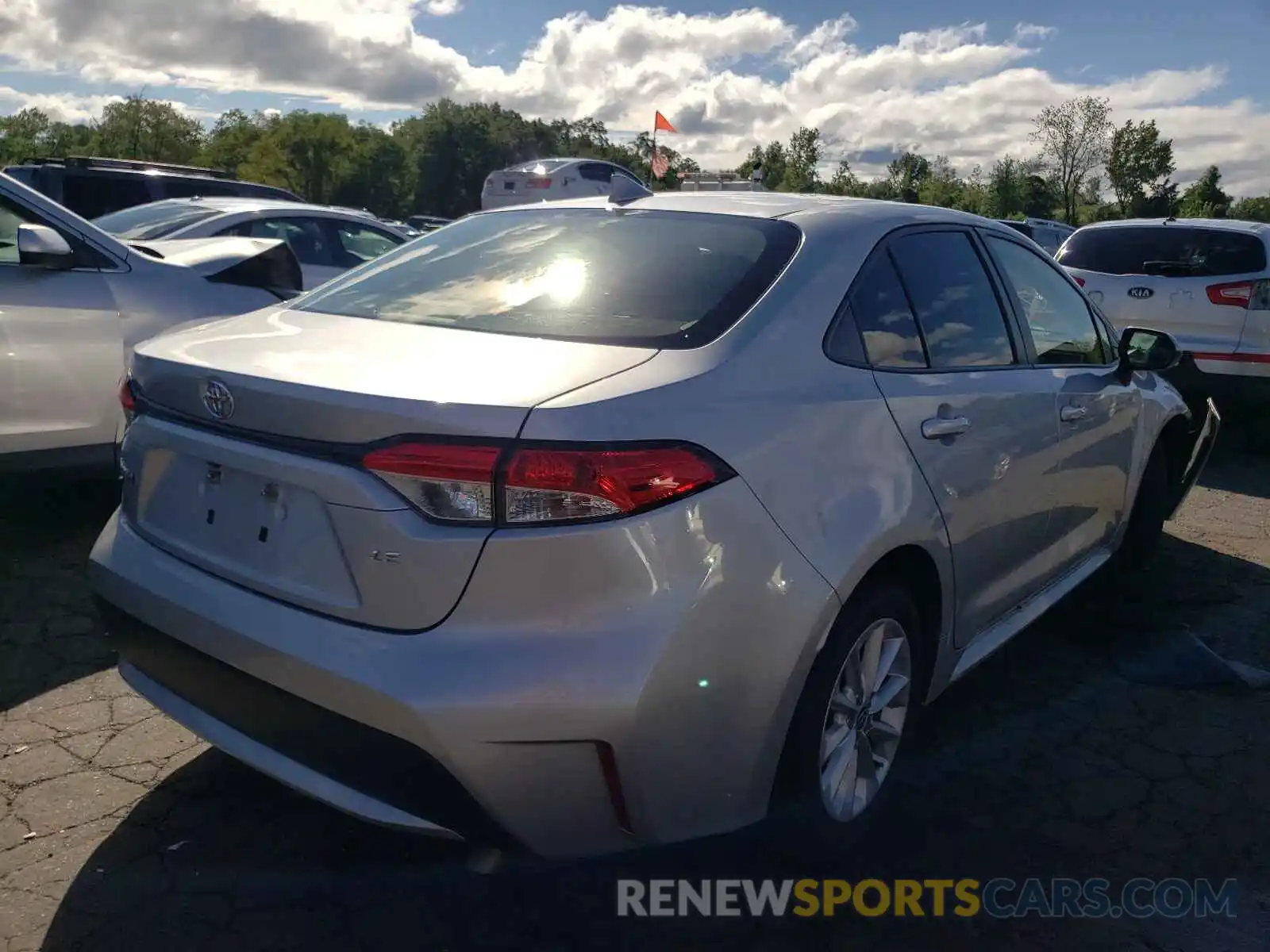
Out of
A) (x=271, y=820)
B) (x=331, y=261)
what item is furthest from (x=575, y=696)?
(x=331, y=261)

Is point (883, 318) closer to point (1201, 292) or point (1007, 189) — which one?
point (1201, 292)

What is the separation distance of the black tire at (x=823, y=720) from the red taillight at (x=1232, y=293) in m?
6.10

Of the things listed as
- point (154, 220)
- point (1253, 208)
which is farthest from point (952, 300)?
point (1253, 208)

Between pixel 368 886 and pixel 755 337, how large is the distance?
157cm

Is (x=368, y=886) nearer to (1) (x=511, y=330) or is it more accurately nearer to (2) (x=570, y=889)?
(2) (x=570, y=889)

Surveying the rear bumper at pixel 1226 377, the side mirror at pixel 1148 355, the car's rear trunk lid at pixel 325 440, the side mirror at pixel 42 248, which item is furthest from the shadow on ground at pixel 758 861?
the rear bumper at pixel 1226 377

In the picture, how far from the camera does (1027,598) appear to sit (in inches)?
140

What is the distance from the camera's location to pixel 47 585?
4195mm

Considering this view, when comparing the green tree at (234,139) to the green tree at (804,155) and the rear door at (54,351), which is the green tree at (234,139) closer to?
the green tree at (804,155)

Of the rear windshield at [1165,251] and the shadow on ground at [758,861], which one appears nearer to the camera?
the shadow on ground at [758,861]

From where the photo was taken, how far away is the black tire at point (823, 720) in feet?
7.55

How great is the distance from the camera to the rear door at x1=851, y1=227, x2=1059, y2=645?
271cm

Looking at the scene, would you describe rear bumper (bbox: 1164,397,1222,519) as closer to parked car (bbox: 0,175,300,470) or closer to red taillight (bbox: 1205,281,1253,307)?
red taillight (bbox: 1205,281,1253,307)

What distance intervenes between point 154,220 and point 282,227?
0.95 meters
